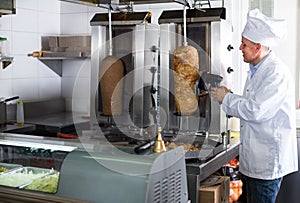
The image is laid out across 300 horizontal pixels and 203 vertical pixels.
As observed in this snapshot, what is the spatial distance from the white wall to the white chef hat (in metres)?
2.18

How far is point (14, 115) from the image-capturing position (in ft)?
12.2

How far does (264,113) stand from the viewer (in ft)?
7.73

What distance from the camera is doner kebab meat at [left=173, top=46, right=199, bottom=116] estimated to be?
2.18 metres

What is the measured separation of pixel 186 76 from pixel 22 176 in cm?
102

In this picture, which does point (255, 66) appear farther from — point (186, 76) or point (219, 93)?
point (186, 76)

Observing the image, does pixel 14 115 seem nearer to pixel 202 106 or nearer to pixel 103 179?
pixel 202 106

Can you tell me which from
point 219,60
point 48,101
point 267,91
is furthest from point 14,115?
point 267,91

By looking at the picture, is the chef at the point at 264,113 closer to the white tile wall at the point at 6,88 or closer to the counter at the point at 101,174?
the counter at the point at 101,174

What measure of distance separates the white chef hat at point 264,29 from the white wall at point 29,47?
2.18 metres

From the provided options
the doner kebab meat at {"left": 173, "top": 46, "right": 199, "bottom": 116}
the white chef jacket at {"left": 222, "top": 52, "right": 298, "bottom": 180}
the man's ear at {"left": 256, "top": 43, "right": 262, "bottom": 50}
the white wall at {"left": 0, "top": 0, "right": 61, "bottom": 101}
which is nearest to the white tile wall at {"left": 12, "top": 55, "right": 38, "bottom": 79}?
the white wall at {"left": 0, "top": 0, "right": 61, "bottom": 101}

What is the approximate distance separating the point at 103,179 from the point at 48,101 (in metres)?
2.90

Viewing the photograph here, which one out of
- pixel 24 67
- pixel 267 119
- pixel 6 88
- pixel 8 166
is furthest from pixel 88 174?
pixel 24 67

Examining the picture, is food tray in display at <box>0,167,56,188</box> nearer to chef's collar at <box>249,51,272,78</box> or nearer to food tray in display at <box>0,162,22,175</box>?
food tray in display at <box>0,162,22,175</box>

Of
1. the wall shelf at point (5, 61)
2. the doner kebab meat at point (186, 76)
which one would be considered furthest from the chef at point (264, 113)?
the wall shelf at point (5, 61)
